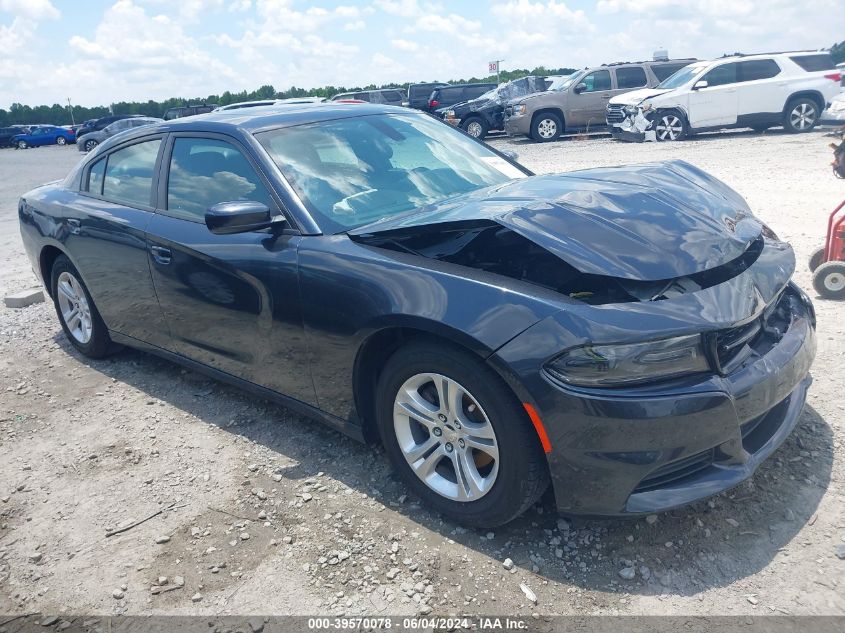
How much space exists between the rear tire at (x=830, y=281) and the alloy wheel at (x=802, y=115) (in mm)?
12659

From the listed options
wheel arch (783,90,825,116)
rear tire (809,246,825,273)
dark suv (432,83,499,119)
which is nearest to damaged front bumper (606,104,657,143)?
wheel arch (783,90,825,116)

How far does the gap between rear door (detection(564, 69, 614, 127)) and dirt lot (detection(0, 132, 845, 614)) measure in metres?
15.9

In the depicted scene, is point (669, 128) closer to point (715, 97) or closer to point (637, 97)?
point (715, 97)

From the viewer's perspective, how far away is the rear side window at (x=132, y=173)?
163 inches

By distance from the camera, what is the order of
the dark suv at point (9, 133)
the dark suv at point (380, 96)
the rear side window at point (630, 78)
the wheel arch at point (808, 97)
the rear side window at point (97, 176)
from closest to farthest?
the rear side window at point (97, 176), the wheel arch at point (808, 97), the rear side window at point (630, 78), the dark suv at point (380, 96), the dark suv at point (9, 133)

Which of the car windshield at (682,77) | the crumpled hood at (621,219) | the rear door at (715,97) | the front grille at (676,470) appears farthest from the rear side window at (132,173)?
the car windshield at (682,77)

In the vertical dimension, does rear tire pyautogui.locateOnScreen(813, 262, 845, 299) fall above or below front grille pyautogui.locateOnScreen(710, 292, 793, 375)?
below

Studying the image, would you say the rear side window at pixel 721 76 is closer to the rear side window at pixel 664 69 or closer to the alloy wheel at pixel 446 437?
the rear side window at pixel 664 69

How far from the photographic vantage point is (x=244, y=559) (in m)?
2.79

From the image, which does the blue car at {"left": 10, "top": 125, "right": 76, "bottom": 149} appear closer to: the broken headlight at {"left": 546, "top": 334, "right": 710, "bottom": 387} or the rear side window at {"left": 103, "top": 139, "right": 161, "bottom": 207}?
the rear side window at {"left": 103, "top": 139, "right": 161, "bottom": 207}

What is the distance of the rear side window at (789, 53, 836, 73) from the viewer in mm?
15530

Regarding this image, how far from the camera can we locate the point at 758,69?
15.5m

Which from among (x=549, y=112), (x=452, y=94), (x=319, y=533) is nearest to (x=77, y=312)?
(x=319, y=533)

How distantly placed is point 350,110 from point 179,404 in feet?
6.79
